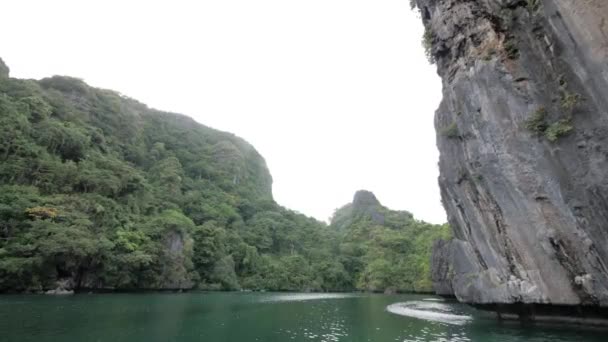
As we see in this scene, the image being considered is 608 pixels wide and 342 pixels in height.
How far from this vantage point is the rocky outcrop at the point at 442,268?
46469mm

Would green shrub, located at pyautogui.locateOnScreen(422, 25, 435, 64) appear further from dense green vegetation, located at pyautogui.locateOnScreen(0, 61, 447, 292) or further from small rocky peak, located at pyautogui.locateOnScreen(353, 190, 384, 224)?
small rocky peak, located at pyautogui.locateOnScreen(353, 190, 384, 224)

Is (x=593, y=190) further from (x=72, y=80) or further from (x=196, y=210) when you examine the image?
(x=72, y=80)

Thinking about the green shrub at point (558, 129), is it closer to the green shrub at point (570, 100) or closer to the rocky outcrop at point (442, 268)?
the green shrub at point (570, 100)

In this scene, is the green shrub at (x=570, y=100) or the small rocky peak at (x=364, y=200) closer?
the green shrub at (x=570, y=100)

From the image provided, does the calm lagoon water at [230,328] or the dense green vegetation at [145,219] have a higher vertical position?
the dense green vegetation at [145,219]

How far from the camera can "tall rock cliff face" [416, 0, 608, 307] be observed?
13961 millimetres

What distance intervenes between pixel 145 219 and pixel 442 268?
35.9m

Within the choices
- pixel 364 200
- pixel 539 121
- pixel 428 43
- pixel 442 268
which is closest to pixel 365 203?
pixel 364 200

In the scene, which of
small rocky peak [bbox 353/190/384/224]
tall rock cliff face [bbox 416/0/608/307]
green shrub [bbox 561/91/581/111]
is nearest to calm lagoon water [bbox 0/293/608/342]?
tall rock cliff face [bbox 416/0/608/307]

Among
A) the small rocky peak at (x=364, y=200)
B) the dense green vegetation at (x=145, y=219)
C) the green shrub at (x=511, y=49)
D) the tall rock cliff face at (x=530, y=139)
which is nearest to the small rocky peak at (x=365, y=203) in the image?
the small rocky peak at (x=364, y=200)

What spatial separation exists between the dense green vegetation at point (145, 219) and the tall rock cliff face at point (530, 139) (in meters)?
32.5

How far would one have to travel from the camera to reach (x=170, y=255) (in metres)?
46.4

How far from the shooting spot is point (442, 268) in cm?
4694

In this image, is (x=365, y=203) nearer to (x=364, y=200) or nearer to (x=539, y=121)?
(x=364, y=200)
